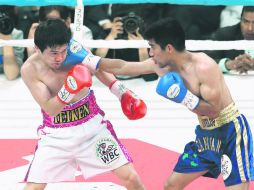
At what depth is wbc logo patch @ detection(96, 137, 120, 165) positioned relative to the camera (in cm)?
264

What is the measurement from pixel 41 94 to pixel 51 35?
0.29 m

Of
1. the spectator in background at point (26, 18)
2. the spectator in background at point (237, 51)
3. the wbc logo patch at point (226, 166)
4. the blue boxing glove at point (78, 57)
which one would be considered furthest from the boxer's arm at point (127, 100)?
the spectator in background at point (26, 18)

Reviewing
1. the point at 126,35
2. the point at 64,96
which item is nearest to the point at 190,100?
the point at 64,96

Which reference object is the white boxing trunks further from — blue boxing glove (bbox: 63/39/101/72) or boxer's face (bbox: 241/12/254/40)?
boxer's face (bbox: 241/12/254/40)

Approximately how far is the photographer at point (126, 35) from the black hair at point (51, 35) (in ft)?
6.95

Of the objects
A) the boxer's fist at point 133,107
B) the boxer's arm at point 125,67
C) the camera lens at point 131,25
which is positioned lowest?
the camera lens at point 131,25

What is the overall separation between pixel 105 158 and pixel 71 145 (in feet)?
0.55

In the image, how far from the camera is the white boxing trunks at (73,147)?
2615 mm

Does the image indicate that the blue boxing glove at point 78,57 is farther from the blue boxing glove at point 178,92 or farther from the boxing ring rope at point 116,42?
the boxing ring rope at point 116,42

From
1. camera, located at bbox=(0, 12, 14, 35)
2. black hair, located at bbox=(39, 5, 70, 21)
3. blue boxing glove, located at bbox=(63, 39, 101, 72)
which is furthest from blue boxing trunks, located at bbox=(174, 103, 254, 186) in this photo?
camera, located at bbox=(0, 12, 14, 35)

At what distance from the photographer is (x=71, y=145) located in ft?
8.57

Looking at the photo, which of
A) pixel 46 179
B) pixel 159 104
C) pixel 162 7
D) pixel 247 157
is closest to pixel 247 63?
pixel 159 104

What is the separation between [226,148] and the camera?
2.55 m

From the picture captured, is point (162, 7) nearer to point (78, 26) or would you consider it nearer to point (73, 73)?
point (78, 26)
